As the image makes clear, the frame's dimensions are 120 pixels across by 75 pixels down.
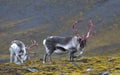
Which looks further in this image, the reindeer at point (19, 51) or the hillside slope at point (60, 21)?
Answer: the hillside slope at point (60, 21)

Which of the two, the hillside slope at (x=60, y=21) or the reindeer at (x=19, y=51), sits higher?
the hillside slope at (x=60, y=21)

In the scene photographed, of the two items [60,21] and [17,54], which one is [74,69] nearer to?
[17,54]

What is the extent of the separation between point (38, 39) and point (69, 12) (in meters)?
31.9

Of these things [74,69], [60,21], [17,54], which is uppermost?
[60,21]

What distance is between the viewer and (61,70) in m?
24.0

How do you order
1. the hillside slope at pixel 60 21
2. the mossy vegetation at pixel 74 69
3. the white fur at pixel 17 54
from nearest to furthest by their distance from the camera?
the mossy vegetation at pixel 74 69
the white fur at pixel 17 54
the hillside slope at pixel 60 21

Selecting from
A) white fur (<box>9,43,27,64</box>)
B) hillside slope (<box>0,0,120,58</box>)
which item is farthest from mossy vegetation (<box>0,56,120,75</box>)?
hillside slope (<box>0,0,120,58</box>)

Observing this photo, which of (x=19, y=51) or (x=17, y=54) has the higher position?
(x=19, y=51)

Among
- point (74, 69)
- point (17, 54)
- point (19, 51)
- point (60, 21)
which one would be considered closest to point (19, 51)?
point (19, 51)


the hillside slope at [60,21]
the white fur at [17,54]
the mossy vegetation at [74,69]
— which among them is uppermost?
the hillside slope at [60,21]

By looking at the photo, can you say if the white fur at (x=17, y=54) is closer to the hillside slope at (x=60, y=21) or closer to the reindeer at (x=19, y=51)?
the reindeer at (x=19, y=51)

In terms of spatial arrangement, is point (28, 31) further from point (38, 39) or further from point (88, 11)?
point (88, 11)

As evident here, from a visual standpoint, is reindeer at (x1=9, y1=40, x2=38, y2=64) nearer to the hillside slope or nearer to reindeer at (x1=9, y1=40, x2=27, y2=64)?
reindeer at (x1=9, y1=40, x2=27, y2=64)

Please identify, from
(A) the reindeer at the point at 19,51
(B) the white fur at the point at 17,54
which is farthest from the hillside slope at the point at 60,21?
(A) the reindeer at the point at 19,51
